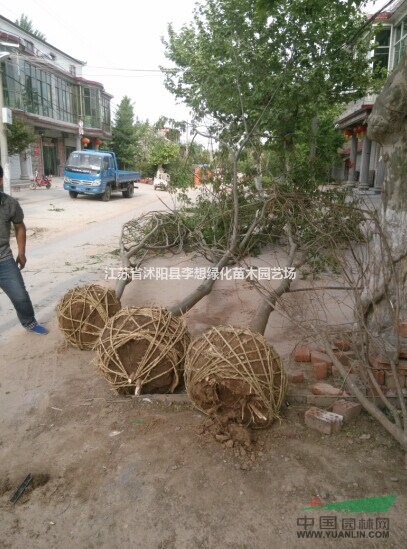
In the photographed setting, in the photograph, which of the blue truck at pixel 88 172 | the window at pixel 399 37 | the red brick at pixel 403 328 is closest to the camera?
the red brick at pixel 403 328

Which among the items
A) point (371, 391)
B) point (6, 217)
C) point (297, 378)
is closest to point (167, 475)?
point (297, 378)

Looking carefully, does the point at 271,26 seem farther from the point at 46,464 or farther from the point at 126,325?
the point at 46,464

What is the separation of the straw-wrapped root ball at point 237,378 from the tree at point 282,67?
498 cm

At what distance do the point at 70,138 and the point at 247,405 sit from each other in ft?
126

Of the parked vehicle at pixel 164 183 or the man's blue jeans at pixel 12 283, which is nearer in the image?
the man's blue jeans at pixel 12 283

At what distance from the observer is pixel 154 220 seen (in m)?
8.42

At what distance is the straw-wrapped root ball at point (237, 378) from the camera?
284 cm

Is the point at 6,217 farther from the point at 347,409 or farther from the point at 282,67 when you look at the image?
the point at 282,67

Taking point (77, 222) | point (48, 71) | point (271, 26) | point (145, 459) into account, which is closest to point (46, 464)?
point (145, 459)

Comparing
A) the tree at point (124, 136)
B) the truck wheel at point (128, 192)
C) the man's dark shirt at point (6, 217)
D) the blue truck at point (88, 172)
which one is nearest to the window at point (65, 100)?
the tree at point (124, 136)

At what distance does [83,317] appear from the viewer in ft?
14.6

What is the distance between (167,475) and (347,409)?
4.41 feet

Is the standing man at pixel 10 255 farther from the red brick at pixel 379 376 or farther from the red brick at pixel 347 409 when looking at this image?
the red brick at pixel 379 376

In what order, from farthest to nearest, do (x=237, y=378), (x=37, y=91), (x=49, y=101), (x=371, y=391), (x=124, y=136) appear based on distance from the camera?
(x=124, y=136), (x=49, y=101), (x=37, y=91), (x=371, y=391), (x=237, y=378)
